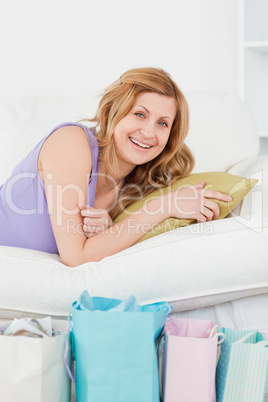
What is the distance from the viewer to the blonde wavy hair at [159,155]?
1.59m

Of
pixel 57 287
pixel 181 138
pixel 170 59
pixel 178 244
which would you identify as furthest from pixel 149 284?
pixel 170 59

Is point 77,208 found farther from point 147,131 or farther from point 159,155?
point 159,155

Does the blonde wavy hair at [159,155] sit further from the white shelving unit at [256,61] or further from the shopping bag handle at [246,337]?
the white shelving unit at [256,61]

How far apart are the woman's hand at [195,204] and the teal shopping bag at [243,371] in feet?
1.35

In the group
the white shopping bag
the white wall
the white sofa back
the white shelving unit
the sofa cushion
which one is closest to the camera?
the white shopping bag

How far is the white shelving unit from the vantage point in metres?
2.59

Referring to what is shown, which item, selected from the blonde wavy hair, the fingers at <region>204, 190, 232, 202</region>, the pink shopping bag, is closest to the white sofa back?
the blonde wavy hair

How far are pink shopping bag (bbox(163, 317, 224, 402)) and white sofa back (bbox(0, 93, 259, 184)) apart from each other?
0.91 m

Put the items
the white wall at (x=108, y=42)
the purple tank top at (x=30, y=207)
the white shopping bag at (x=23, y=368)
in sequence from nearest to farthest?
the white shopping bag at (x=23, y=368)
the purple tank top at (x=30, y=207)
the white wall at (x=108, y=42)

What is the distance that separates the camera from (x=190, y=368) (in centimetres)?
115

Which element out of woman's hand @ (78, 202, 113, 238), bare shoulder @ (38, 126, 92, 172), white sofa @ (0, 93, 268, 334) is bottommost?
white sofa @ (0, 93, 268, 334)

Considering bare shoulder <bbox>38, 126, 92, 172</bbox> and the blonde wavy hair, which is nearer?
bare shoulder <bbox>38, 126, 92, 172</bbox>

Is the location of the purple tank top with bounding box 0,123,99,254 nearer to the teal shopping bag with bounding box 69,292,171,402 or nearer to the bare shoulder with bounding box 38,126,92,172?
the bare shoulder with bounding box 38,126,92,172

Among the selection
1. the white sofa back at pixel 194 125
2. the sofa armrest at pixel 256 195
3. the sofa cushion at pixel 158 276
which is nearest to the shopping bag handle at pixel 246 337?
the sofa cushion at pixel 158 276
